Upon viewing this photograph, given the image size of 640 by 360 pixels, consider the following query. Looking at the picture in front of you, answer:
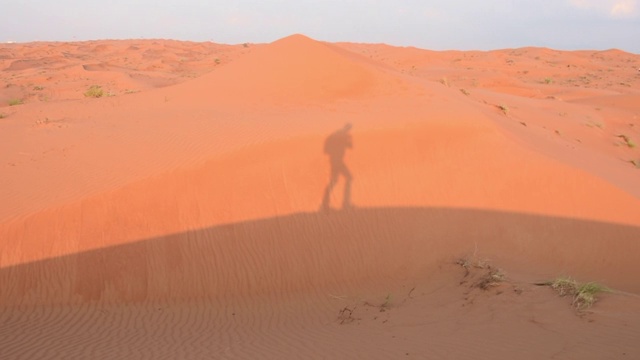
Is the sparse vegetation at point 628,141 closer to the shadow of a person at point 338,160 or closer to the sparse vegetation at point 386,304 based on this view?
the shadow of a person at point 338,160

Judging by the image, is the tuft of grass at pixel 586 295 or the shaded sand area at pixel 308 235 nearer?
the tuft of grass at pixel 586 295

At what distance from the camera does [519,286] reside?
200 inches

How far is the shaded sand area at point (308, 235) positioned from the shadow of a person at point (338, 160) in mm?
33

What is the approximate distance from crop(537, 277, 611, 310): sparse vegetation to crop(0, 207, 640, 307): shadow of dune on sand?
127 centimetres

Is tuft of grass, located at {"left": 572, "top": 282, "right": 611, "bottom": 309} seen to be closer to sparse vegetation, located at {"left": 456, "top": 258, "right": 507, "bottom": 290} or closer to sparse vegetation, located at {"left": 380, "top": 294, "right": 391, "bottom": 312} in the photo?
sparse vegetation, located at {"left": 456, "top": 258, "right": 507, "bottom": 290}

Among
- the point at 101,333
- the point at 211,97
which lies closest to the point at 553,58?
the point at 211,97

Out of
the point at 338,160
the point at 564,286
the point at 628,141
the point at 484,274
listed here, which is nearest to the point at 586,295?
the point at 564,286

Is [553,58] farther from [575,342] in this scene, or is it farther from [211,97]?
[575,342]

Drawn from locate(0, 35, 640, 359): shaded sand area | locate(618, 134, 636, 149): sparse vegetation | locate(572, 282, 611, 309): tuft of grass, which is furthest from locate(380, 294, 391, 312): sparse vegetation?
locate(618, 134, 636, 149): sparse vegetation

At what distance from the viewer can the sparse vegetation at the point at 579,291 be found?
14.7ft

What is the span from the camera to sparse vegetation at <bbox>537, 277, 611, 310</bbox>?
447cm

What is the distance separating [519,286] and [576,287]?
56 cm

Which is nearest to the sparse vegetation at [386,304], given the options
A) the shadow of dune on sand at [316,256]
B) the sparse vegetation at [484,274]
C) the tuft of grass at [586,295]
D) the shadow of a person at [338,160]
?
the shadow of dune on sand at [316,256]

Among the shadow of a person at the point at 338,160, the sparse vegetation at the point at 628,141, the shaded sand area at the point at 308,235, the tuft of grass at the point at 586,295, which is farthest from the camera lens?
the sparse vegetation at the point at 628,141
